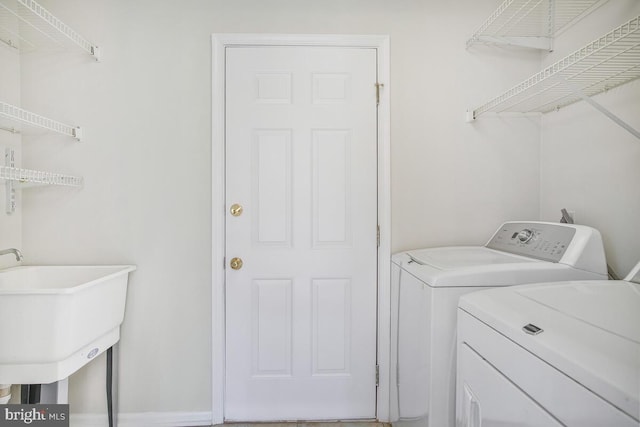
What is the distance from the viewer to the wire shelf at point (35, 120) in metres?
1.27

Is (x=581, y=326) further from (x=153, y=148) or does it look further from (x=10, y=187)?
(x=10, y=187)

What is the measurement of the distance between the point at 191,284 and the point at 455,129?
1.68 metres

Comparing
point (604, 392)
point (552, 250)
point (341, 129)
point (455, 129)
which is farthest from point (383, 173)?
point (604, 392)

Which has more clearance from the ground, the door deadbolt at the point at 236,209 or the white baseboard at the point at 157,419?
the door deadbolt at the point at 236,209

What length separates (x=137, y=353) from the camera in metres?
1.76

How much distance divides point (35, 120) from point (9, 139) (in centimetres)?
35

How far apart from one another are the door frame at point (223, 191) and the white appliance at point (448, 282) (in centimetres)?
22

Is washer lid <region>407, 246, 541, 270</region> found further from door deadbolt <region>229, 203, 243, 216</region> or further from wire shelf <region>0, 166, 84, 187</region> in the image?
wire shelf <region>0, 166, 84, 187</region>

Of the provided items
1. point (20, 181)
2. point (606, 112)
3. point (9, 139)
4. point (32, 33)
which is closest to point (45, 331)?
point (20, 181)

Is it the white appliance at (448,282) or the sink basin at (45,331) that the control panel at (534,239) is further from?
the sink basin at (45,331)

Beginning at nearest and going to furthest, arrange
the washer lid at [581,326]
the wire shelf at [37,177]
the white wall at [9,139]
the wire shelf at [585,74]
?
the washer lid at [581,326]
the wire shelf at [585,74]
the wire shelf at [37,177]
the white wall at [9,139]

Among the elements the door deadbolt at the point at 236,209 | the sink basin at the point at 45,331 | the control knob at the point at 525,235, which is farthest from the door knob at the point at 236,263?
the control knob at the point at 525,235

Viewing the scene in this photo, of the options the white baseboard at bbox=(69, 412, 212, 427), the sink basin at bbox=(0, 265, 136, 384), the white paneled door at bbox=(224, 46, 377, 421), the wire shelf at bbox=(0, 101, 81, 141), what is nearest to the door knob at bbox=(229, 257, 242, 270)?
the white paneled door at bbox=(224, 46, 377, 421)

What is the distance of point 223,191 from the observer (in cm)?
179
